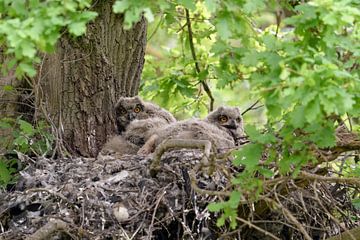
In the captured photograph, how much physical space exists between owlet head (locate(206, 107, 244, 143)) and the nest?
1.53 meters

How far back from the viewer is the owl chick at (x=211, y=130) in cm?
701

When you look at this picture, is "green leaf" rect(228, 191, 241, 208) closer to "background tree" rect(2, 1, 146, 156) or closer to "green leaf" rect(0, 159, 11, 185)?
"green leaf" rect(0, 159, 11, 185)

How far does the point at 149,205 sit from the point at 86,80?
2.05 meters

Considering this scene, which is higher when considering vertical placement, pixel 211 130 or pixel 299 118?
pixel 299 118

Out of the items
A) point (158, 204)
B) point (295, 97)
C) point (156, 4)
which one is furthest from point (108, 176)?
point (295, 97)

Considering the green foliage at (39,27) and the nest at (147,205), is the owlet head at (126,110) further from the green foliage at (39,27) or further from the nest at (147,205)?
the green foliage at (39,27)

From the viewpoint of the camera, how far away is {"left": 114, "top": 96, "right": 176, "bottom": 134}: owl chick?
7.94 metres

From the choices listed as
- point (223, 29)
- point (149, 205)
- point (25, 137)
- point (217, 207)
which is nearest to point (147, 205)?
point (149, 205)

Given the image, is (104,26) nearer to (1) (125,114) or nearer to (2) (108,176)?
(1) (125,114)

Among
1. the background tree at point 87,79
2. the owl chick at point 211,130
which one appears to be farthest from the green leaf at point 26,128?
the owl chick at point 211,130

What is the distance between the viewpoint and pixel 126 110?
799 centimetres

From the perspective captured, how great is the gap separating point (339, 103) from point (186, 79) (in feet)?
12.5

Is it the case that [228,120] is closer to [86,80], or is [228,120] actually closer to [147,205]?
[86,80]

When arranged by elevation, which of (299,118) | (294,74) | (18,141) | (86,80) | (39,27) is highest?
(39,27)
